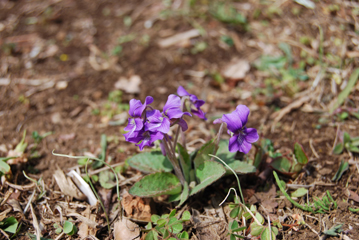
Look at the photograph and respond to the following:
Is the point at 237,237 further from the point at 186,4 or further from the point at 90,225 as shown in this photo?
the point at 186,4

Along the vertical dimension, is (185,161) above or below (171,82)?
above

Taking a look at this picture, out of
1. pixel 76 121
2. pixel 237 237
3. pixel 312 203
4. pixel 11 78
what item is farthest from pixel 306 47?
pixel 11 78

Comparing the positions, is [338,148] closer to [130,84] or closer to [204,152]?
[204,152]

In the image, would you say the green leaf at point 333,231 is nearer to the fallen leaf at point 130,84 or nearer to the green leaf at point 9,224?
the green leaf at point 9,224

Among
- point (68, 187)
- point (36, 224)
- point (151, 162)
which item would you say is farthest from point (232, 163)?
point (36, 224)

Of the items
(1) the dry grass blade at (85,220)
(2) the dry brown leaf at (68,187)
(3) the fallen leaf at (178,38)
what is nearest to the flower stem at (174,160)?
(1) the dry grass blade at (85,220)

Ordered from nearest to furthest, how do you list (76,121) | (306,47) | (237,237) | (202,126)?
(237,237)
(202,126)
(76,121)
(306,47)
